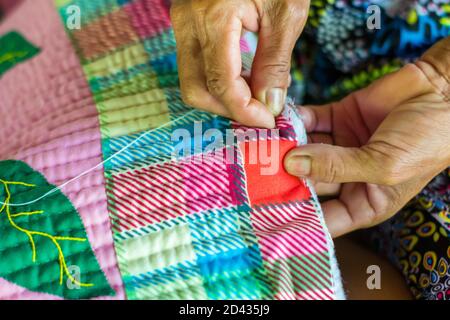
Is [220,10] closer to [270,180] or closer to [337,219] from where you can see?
[270,180]

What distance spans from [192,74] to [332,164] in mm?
228

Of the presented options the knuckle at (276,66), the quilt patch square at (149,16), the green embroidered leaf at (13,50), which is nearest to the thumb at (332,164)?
the knuckle at (276,66)

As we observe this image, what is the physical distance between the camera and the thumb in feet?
2.07

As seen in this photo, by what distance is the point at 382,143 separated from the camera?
25.5 inches

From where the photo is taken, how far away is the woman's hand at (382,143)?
64 cm

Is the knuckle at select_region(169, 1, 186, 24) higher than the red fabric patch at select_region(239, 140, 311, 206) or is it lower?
higher

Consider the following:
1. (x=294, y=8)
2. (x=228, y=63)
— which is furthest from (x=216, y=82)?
(x=294, y=8)

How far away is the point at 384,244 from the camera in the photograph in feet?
2.65

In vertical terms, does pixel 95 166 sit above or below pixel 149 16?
below

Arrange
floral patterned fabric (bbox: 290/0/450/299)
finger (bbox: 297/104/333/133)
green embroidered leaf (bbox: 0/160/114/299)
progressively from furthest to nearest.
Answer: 1. finger (bbox: 297/104/333/133)
2. floral patterned fabric (bbox: 290/0/450/299)
3. green embroidered leaf (bbox: 0/160/114/299)

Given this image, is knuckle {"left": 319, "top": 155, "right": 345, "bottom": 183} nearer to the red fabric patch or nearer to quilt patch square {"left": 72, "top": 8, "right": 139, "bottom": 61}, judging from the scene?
the red fabric patch

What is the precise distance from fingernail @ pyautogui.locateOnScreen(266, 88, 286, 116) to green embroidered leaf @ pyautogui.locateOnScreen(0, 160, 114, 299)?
29 cm

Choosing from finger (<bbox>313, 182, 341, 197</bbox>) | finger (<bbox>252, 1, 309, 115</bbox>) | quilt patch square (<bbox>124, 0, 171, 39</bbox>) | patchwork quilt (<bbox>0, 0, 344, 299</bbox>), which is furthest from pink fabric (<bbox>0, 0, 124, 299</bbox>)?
finger (<bbox>313, 182, 341, 197</bbox>)

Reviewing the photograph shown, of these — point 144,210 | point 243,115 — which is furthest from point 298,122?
point 144,210
